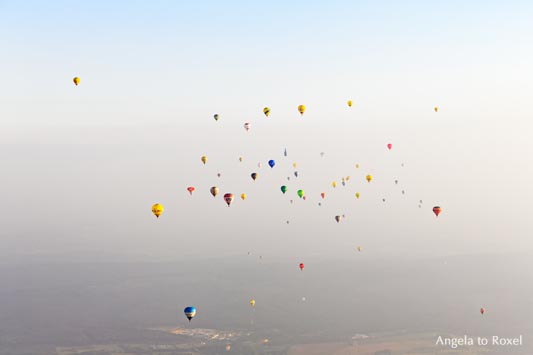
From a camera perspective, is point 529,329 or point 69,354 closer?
point 69,354

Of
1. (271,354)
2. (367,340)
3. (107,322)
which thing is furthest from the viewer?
(107,322)

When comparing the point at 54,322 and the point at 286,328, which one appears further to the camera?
the point at 54,322

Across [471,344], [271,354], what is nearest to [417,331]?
[471,344]

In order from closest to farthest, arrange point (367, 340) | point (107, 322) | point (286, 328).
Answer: point (367, 340) < point (286, 328) < point (107, 322)

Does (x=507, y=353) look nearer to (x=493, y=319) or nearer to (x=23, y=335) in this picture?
(x=493, y=319)

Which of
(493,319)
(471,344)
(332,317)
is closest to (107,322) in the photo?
(332,317)

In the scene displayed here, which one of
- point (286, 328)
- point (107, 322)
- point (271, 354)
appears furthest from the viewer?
point (107, 322)

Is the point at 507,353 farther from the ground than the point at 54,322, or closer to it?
closer to it

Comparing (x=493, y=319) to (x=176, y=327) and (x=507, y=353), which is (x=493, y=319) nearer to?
(x=507, y=353)

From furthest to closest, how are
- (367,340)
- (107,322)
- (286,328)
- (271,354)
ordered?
(107,322), (286,328), (367,340), (271,354)
